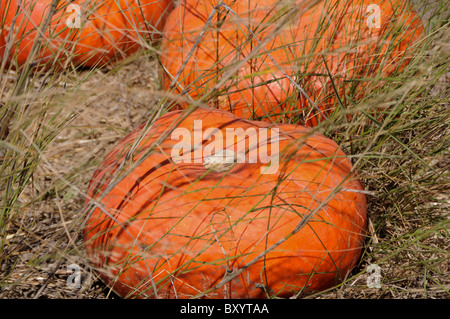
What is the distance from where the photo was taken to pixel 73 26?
6.48 ft

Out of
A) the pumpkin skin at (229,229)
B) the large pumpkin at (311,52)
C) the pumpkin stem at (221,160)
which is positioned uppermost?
the large pumpkin at (311,52)

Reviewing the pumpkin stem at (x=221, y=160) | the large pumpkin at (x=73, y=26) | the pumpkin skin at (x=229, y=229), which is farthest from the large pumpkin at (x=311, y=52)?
the pumpkin skin at (x=229, y=229)

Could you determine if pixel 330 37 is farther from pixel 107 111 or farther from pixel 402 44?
pixel 107 111

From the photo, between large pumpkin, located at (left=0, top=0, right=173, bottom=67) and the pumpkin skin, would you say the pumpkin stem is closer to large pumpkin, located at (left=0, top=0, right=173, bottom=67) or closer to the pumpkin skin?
the pumpkin skin

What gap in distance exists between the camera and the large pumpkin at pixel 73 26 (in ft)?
6.01

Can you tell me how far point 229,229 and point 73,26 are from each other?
3.14 ft

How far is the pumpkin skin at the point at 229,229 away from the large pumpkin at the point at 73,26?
1.38ft

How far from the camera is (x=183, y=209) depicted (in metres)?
1.89

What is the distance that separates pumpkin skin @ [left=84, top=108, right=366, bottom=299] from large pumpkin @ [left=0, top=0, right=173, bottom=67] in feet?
1.38

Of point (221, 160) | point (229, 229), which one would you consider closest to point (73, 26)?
point (221, 160)

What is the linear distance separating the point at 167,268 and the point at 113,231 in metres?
0.25

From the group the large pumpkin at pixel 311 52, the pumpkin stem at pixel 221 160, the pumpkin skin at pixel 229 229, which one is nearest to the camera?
the pumpkin skin at pixel 229 229

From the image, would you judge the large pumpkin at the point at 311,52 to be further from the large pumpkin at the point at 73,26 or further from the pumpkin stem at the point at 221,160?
the pumpkin stem at the point at 221,160

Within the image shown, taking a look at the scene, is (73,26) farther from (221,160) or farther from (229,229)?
(229,229)
